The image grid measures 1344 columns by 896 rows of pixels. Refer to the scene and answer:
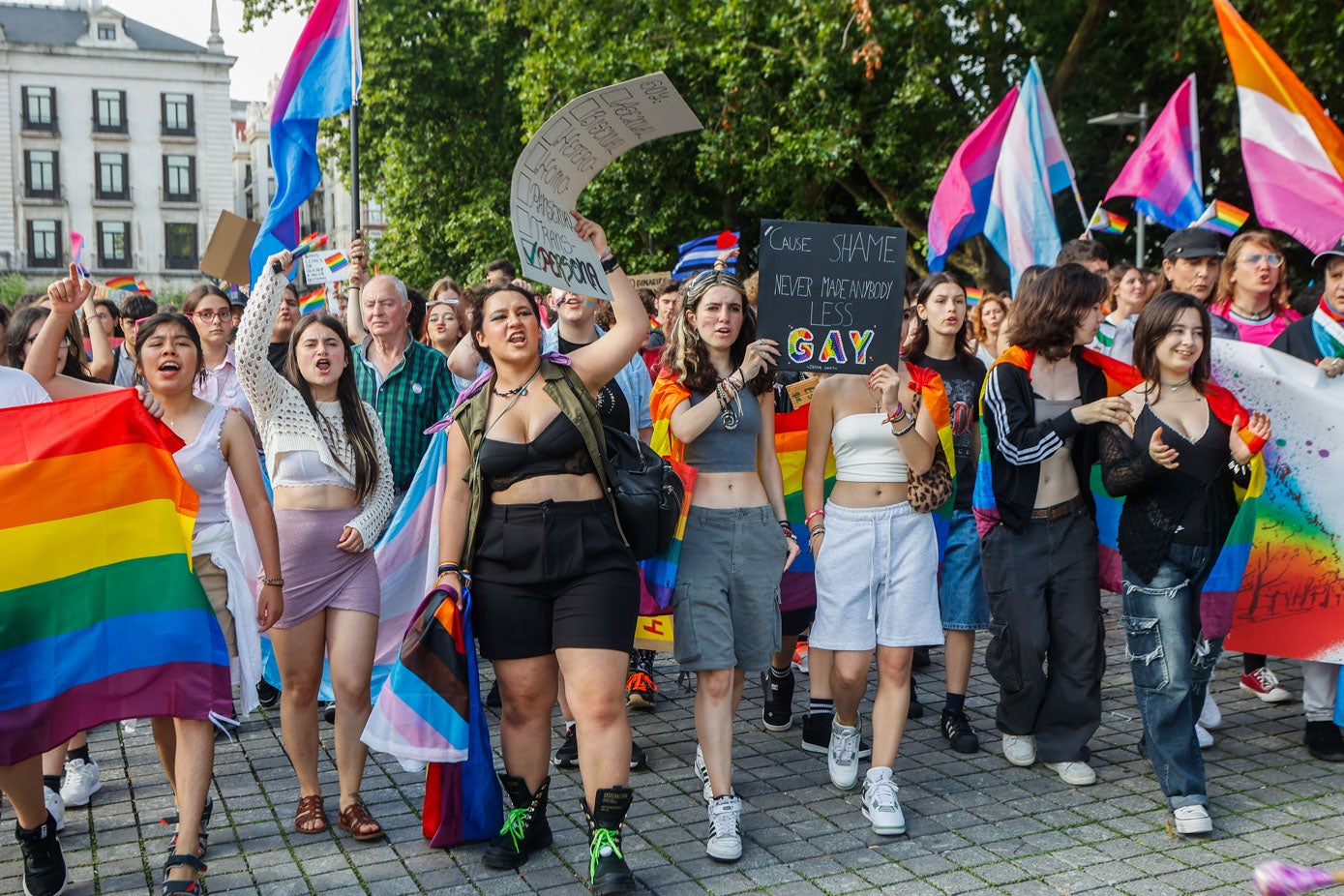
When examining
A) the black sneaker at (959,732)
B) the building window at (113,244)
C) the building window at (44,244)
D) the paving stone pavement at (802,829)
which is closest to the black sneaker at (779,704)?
the paving stone pavement at (802,829)

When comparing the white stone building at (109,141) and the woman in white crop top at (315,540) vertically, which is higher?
the white stone building at (109,141)

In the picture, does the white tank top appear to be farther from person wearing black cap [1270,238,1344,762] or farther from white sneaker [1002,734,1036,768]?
person wearing black cap [1270,238,1344,762]

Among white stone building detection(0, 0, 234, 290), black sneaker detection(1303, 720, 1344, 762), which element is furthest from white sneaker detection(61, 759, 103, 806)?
white stone building detection(0, 0, 234, 290)

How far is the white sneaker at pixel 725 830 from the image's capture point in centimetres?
462

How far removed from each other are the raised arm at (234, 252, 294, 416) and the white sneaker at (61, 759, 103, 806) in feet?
5.73

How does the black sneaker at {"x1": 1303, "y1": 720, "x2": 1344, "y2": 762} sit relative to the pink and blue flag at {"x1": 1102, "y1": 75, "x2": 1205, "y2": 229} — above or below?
below

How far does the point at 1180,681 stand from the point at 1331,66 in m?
11.1

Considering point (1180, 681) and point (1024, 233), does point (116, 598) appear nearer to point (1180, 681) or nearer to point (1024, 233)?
point (1180, 681)

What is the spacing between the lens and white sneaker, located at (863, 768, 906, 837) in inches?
190

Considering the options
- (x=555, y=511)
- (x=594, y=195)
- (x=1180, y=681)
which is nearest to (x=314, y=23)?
(x=555, y=511)

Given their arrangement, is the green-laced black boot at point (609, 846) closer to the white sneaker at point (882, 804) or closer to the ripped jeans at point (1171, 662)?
the white sneaker at point (882, 804)

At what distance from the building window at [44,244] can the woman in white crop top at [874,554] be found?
2738 inches

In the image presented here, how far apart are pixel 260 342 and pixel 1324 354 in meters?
4.63

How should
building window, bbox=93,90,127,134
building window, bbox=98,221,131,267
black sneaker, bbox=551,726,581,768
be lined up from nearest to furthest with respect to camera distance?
1. black sneaker, bbox=551,726,581,768
2. building window, bbox=98,221,131,267
3. building window, bbox=93,90,127,134
